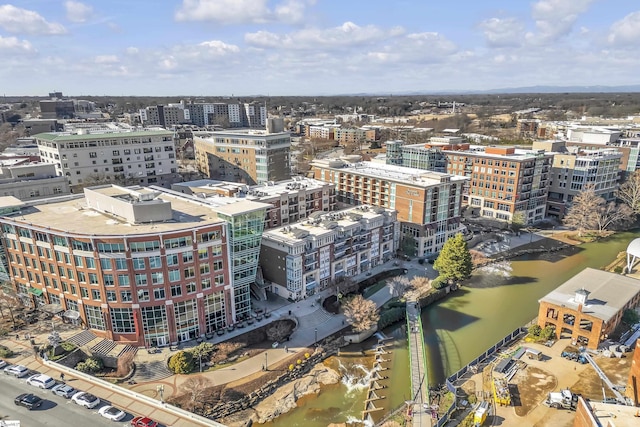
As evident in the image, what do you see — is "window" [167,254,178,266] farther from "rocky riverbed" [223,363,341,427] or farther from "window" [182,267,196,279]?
"rocky riverbed" [223,363,341,427]

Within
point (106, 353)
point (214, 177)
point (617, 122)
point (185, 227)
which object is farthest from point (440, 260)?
point (617, 122)

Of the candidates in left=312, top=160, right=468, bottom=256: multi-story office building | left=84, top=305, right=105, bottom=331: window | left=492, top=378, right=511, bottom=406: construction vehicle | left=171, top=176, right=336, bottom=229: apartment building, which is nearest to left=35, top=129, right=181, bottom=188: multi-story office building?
left=171, top=176, right=336, bottom=229: apartment building

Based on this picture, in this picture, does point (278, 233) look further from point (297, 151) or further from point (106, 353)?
point (297, 151)

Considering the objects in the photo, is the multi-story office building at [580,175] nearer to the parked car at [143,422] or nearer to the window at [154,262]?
the window at [154,262]

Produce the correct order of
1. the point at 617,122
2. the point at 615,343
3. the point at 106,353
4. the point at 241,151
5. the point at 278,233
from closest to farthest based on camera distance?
the point at 106,353
the point at 615,343
the point at 278,233
the point at 241,151
the point at 617,122

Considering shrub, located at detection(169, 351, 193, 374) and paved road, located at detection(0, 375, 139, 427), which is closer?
paved road, located at detection(0, 375, 139, 427)

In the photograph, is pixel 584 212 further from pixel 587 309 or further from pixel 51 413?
pixel 51 413

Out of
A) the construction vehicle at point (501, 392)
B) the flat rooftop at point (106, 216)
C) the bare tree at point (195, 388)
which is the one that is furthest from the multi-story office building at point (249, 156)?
the construction vehicle at point (501, 392)
